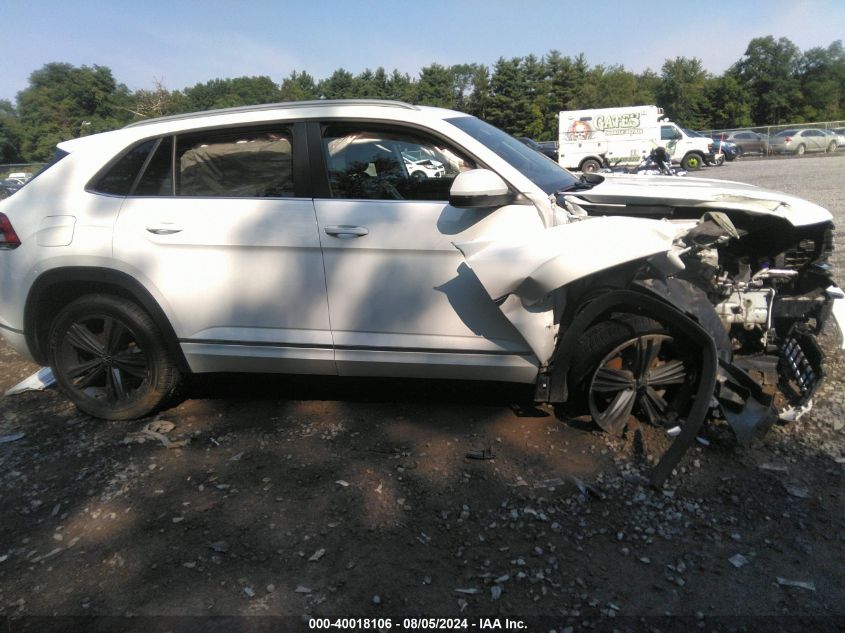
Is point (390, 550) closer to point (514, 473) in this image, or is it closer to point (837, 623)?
point (514, 473)

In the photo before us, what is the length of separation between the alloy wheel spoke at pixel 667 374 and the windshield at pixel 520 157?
1.16 meters

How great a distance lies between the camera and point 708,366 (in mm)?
3004

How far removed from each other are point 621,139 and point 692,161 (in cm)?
333

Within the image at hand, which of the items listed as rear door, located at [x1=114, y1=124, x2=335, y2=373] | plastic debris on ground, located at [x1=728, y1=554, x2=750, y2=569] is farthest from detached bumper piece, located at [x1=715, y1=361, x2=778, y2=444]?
rear door, located at [x1=114, y1=124, x2=335, y2=373]

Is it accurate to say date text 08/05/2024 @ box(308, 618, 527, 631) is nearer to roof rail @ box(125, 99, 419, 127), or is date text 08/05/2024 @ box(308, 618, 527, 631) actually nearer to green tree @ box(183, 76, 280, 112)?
roof rail @ box(125, 99, 419, 127)

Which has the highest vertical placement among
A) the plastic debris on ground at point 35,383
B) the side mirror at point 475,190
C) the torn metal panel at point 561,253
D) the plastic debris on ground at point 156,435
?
the side mirror at point 475,190

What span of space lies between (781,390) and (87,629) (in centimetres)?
387

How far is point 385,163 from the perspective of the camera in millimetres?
3492

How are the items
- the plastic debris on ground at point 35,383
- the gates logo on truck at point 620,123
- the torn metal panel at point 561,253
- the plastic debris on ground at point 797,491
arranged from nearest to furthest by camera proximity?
the plastic debris on ground at point 797,491 → the torn metal panel at point 561,253 → the plastic debris on ground at point 35,383 → the gates logo on truck at point 620,123

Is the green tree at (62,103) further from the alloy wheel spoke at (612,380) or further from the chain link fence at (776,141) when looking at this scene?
the alloy wheel spoke at (612,380)

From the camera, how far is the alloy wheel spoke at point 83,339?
377 centimetres

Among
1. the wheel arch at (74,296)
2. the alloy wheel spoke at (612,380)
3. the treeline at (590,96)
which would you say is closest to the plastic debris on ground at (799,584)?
the alloy wheel spoke at (612,380)

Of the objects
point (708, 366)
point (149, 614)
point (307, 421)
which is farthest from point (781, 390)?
point (149, 614)

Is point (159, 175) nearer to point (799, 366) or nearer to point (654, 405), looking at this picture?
point (654, 405)
